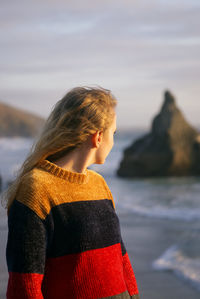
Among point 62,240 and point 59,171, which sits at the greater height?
point 59,171

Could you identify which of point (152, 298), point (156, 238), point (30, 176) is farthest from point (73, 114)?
point (156, 238)

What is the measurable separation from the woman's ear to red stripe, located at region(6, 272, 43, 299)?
0.52 metres

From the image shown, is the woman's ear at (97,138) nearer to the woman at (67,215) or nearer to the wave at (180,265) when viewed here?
the woman at (67,215)

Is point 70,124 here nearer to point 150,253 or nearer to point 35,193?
point 35,193

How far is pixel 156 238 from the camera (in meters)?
6.46

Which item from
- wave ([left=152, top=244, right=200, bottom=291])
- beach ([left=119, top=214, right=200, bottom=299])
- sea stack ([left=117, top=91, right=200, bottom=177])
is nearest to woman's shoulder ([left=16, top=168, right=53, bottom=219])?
beach ([left=119, top=214, right=200, bottom=299])

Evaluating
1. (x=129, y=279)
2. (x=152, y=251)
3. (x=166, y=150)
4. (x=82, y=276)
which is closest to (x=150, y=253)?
(x=152, y=251)

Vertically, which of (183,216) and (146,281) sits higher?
(146,281)

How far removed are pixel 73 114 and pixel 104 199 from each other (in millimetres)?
371

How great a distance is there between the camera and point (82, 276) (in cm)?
175

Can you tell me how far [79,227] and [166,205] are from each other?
8.41 metres

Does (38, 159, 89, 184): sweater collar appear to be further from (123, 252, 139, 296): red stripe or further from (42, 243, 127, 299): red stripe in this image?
(123, 252, 139, 296): red stripe

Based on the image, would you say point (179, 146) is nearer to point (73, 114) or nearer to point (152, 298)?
point (152, 298)

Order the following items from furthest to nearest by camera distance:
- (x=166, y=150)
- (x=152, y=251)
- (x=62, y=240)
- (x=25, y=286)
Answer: (x=166, y=150)
(x=152, y=251)
(x=62, y=240)
(x=25, y=286)
